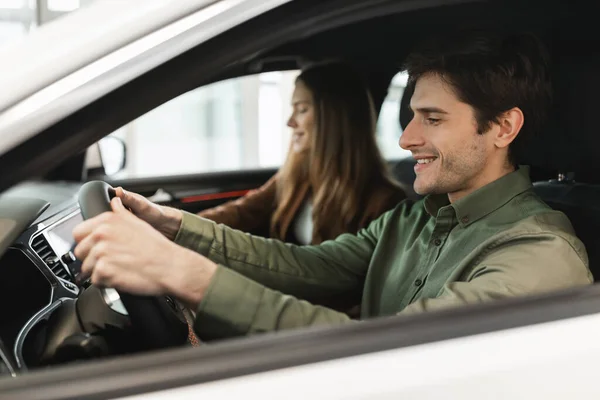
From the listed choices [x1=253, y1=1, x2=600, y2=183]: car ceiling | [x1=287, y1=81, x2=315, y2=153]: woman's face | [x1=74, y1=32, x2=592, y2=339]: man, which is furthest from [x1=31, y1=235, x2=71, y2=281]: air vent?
[x1=287, y1=81, x2=315, y2=153]: woman's face

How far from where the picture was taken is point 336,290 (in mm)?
1832

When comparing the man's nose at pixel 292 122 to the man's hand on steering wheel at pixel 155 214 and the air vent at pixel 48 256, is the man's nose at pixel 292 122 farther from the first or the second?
the air vent at pixel 48 256

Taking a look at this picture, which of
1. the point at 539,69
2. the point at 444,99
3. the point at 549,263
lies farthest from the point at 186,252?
the point at 539,69

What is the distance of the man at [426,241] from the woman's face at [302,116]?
2.53 feet

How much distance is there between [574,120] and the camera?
1770mm

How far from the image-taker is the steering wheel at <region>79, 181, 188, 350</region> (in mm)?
1200

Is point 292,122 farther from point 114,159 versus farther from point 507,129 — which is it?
point 507,129

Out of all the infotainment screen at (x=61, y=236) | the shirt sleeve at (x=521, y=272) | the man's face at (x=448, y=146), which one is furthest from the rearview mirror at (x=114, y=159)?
the shirt sleeve at (x=521, y=272)

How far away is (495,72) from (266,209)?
142 centimetres

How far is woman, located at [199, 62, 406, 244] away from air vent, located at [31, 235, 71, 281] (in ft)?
3.02

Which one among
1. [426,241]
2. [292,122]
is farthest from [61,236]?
[292,122]

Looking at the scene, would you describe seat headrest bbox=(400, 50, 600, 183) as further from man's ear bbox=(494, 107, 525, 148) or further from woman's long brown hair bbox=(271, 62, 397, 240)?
woman's long brown hair bbox=(271, 62, 397, 240)

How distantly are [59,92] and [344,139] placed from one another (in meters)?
1.68

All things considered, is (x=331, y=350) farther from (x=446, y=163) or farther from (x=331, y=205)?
(x=331, y=205)
